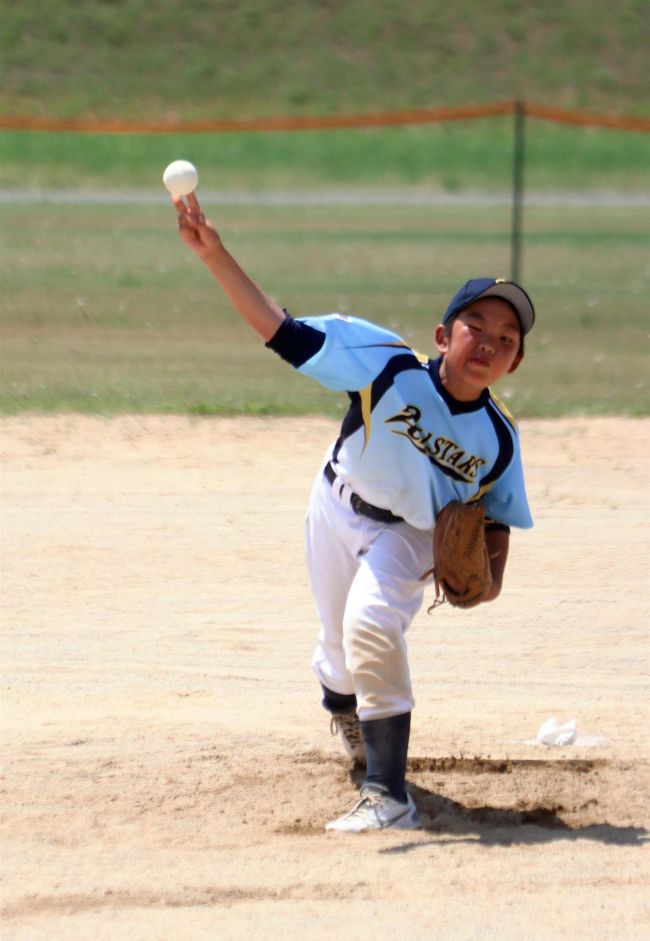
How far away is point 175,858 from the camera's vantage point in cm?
375

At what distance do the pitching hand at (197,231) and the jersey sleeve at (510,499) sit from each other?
996 millimetres

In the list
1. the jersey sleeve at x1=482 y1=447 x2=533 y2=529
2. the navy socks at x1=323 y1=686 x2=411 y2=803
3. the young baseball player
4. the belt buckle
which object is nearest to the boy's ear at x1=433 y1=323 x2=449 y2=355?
the young baseball player

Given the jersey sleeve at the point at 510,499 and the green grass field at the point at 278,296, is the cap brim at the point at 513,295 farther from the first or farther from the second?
the green grass field at the point at 278,296

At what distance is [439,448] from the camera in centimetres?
397

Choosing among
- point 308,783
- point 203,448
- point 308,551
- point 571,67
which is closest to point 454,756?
point 308,783

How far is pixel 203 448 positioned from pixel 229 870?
4783 mm

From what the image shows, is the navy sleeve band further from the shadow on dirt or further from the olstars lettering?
the shadow on dirt

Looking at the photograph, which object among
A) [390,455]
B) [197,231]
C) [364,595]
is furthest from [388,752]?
[197,231]

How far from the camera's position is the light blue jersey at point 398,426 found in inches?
155

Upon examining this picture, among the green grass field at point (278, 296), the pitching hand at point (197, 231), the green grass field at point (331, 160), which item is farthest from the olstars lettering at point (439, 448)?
the green grass field at point (331, 160)

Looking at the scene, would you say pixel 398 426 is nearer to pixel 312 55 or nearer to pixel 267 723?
pixel 267 723

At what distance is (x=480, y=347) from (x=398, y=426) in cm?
30

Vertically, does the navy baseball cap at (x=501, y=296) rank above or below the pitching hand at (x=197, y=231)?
below

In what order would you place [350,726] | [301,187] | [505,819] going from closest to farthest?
1. [505,819]
2. [350,726]
3. [301,187]
